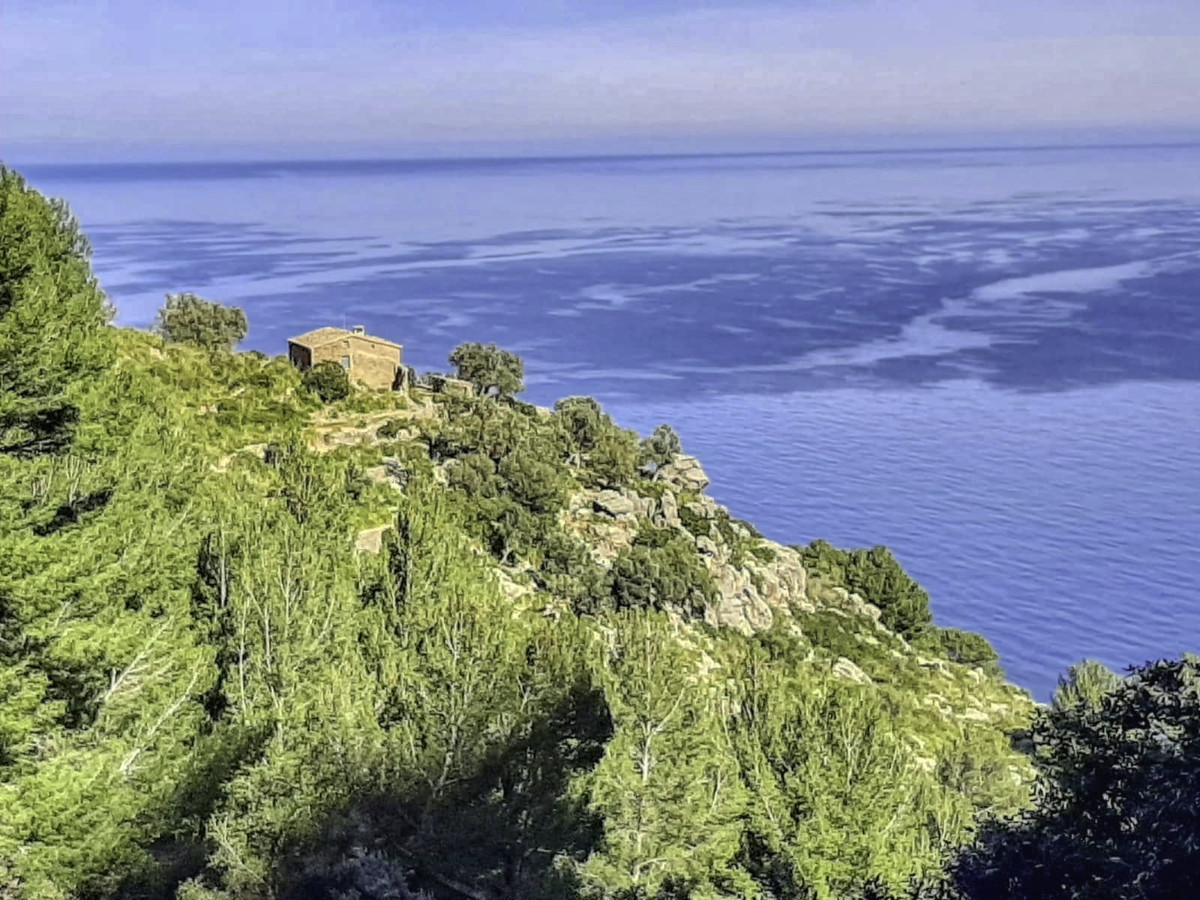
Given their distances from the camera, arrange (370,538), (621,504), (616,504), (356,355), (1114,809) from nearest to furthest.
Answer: (1114,809) → (370,538) → (616,504) → (621,504) → (356,355)

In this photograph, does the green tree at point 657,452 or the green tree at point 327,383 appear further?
the green tree at point 657,452

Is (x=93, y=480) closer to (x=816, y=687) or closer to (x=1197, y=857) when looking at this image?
(x=816, y=687)

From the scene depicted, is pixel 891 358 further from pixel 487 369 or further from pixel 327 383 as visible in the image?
pixel 327 383

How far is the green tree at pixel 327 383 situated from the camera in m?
32.2

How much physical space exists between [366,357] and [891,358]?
49232 mm

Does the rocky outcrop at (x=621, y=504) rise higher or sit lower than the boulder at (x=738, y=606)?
higher

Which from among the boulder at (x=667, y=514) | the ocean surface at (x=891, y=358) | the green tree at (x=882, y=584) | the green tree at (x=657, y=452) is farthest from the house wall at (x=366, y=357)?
the ocean surface at (x=891, y=358)

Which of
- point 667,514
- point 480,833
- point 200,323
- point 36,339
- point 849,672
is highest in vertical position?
point 36,339

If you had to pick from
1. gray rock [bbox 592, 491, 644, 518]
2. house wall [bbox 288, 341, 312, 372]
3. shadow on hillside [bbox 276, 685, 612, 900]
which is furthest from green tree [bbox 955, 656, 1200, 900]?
house wall [bbox 288, 341, 312, 372]

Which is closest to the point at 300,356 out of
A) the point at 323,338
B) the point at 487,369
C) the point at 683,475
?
the point at 323,338

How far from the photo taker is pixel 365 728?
38.8 feet

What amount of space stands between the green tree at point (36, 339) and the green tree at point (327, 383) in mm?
19635

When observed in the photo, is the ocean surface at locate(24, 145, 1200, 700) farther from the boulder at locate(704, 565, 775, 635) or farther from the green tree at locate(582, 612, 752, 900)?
the green tree at locate(582, 612, 752, 900)

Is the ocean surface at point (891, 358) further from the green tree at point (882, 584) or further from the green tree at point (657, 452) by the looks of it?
the green tree at point (657, 452)
